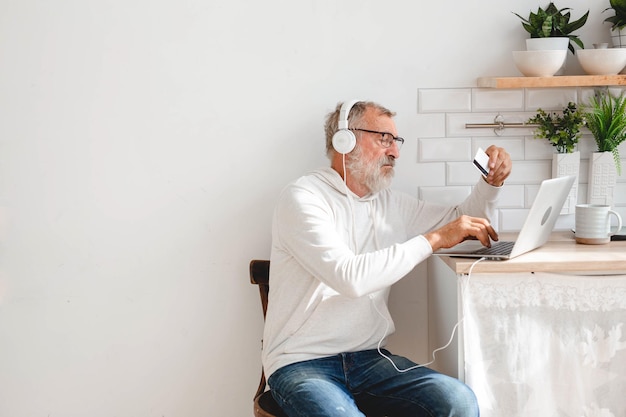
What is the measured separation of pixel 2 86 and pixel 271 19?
3.18 ft

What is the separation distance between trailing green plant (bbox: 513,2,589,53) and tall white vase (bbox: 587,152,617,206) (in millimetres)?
388

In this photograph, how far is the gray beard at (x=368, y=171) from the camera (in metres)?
2.53

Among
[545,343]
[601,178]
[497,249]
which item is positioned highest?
[601,178]

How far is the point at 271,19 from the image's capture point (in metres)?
2.76

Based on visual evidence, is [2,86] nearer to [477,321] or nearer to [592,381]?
[477,321]

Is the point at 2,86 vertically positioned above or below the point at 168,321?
above

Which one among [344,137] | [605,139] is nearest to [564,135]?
[605,139]

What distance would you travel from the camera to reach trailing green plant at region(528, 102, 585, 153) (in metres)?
2.72

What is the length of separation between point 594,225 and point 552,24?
0.70m

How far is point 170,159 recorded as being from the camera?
110 inches

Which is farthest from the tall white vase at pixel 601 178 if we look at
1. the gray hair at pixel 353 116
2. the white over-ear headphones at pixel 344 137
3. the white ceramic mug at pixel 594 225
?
the white over-ear headphones at pixel 344 137

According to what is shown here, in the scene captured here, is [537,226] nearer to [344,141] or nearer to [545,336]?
[545,336]

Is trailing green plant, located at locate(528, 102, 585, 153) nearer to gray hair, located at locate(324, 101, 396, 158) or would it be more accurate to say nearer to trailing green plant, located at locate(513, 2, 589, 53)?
trailing green plant, located at locate(513, 2, 589, 53)

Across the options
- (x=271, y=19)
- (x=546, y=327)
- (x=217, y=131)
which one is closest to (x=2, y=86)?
(x=217, y=131)
